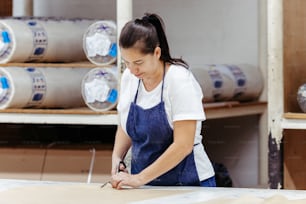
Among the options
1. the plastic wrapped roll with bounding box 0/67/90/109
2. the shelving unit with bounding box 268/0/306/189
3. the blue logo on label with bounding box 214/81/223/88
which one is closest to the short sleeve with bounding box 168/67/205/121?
the shelving unit with bounding box 268/0/306/189

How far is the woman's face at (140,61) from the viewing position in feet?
6.16

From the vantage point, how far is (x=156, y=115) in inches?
78.2

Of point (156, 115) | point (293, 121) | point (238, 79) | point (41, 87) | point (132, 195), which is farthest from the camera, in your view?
point (238, 79)

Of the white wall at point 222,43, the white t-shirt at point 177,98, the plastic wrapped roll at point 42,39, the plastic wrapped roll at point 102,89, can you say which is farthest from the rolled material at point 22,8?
the white t-shirt at point 177,98

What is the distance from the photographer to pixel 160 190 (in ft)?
6.09

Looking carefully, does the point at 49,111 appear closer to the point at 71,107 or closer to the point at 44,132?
the point at 71,107

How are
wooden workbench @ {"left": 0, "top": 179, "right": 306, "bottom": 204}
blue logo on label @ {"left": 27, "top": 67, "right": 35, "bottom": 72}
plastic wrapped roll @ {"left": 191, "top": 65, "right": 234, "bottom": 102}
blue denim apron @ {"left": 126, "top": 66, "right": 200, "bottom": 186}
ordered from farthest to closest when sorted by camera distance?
1. plastic wrapped roll @ {"left": 191, "top": 65, "right": 234, "bottom": 102}
2. blue logo on label @ {"left": 27, "top": 67, "right": 35, "bottom": 72}
3. blue denim apron @ {"left": 126, "top": 66, "right": 200, "bottom": 186}
4. wooden workbench @ {"left": 0, "top": 179, "right": 306, "bottom": 204}

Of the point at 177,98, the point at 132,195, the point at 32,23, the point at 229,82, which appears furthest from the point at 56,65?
the point at 132,195

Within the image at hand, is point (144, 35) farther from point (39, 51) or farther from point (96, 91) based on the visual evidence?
point (39, 51)

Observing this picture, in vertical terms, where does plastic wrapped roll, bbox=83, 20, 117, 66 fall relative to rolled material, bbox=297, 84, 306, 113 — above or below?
above

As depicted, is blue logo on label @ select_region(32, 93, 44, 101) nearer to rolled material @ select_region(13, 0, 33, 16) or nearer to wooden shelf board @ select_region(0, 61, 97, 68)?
wooden shelf board @ select_region(0, 61, 97, 68)

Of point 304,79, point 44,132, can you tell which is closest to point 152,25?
point 304,79

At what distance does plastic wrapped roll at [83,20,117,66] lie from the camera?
2.55m

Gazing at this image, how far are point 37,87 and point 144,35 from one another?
0.87 m
